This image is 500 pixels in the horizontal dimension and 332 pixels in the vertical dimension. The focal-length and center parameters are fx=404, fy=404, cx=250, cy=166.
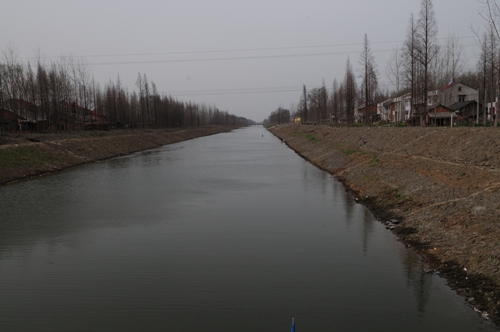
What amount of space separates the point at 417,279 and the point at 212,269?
193 inches

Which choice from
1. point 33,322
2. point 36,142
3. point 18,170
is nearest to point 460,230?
point 33,322

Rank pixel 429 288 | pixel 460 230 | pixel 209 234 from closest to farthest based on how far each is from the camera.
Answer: pixel 429 288
pixel 460 230
pixel 209 234

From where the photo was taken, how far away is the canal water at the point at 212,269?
302 inches

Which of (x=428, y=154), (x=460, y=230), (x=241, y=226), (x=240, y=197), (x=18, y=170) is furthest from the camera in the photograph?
(x=18, y=170)

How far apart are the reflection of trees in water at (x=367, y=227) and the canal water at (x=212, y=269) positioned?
4cm

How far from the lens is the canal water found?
7664 mm

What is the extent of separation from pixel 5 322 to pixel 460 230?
1086 centimetres

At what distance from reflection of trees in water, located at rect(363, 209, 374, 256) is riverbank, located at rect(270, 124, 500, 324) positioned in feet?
1.18

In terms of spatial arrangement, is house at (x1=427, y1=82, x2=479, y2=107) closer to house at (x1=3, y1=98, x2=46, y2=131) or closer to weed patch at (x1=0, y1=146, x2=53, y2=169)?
weed patch at (x1=0, y1=146, x2=53, y2=169)

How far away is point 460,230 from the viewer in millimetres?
10891

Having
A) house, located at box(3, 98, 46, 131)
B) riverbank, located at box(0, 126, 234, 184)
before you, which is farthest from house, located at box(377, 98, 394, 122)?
house, located at box(3, 98, 46, 131)

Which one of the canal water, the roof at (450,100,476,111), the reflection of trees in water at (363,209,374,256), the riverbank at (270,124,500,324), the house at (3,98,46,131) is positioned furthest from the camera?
the roof at (450,100,476,111)

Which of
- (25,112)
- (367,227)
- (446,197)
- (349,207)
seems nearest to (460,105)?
(349,207)

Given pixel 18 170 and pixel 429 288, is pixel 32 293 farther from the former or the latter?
pixel 18 170
